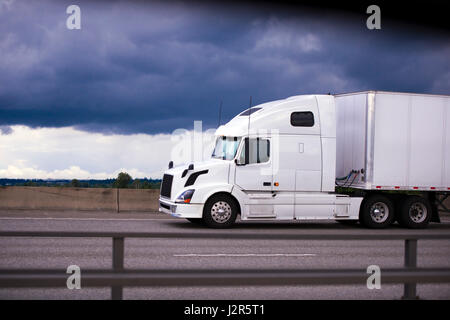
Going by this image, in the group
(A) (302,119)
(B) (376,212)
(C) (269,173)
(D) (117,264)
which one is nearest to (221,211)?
(C) (269,173)

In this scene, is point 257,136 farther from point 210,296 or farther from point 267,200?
point 210,296

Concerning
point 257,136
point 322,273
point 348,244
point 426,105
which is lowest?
point 348,244

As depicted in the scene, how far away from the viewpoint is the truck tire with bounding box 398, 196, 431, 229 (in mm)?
17547

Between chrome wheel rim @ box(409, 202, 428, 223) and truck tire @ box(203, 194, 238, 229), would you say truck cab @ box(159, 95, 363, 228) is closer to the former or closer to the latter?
truck tire @ box(203, 194, 238, 229)

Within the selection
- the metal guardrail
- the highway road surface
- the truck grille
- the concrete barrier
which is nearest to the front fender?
the highway road surface

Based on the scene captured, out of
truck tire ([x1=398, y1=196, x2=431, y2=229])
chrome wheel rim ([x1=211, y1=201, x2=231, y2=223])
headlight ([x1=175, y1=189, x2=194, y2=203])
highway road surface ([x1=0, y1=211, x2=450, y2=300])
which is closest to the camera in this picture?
highway road surface ([x1=0, y1=211, x2=450, y2=300])

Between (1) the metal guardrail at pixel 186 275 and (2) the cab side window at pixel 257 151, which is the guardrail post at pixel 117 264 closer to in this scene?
(1) the metal guardrail at pixel 186 275

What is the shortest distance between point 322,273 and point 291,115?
11.3 m

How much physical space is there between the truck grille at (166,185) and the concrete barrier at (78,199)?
3.50 metres

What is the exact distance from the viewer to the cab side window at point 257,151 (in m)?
16.2

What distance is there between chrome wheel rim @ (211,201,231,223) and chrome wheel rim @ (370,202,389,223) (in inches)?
178
